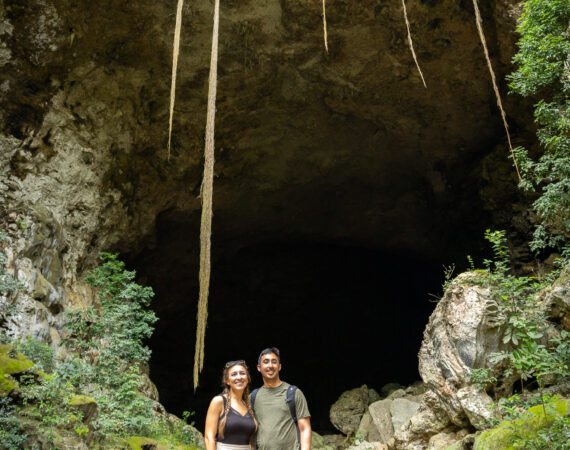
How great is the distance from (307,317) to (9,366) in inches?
381

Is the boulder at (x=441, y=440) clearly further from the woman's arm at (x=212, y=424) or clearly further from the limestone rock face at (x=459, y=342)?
the woman's arm at (x=212, y=424)

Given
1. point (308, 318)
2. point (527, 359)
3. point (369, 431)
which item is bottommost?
point (369, 431)

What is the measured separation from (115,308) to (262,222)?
16.4ft

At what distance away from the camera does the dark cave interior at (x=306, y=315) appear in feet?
37.3

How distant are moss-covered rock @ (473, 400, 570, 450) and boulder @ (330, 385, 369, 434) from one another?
5344 millimetres

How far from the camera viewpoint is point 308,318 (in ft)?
43.1

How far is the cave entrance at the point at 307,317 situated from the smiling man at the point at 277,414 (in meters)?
7.55

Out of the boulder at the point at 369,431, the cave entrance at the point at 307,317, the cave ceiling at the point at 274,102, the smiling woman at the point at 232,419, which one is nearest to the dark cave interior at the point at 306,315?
the cave entrance at the point at 307,317

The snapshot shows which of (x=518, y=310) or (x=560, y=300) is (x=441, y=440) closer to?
(x=518, y=310)

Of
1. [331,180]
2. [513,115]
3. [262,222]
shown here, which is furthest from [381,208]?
[513,115]

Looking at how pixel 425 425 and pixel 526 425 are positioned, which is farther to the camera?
pixel 425 425

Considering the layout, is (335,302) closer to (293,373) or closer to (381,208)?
(293,373)

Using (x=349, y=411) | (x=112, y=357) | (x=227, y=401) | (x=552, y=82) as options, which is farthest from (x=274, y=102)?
(x=227, y=401)

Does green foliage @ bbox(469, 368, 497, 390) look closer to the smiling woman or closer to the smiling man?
the smiling man
